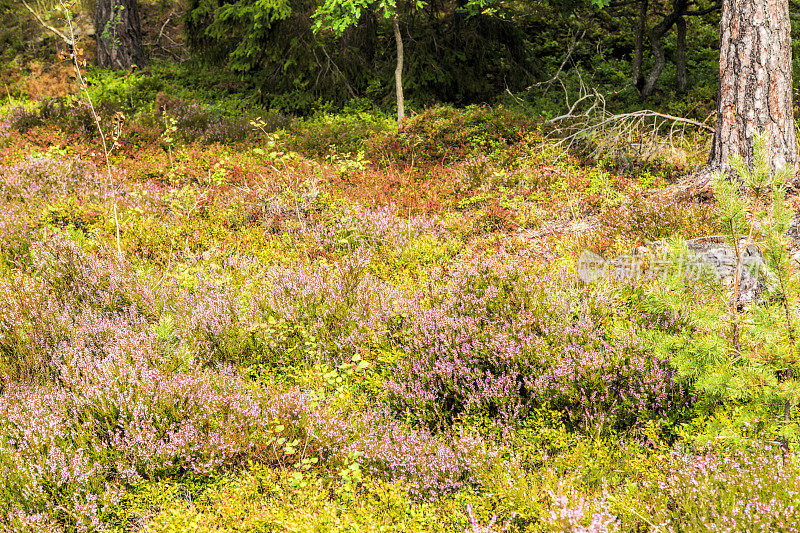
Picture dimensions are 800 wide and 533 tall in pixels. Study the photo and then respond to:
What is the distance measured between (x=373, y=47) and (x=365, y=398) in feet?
31.5

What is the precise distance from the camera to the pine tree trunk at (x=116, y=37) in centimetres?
1373

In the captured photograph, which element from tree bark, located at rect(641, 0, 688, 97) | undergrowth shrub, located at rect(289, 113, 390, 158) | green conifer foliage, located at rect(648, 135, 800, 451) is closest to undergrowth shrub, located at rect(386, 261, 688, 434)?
green conifer foliage, located at rect(648, 135, 800, 451)

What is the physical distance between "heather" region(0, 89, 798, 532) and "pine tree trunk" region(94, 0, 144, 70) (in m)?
8.92

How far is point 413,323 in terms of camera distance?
13.0 feet

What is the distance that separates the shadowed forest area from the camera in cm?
261

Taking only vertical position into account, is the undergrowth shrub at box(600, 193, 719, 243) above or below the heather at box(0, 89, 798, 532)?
above

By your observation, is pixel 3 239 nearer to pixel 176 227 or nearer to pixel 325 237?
pixel 176 227

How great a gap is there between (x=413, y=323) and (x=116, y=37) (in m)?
14.0

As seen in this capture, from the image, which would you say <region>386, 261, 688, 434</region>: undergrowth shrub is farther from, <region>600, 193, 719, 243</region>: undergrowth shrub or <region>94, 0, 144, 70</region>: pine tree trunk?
<region>94, 0, 144, 70</region>: pine tree trunk

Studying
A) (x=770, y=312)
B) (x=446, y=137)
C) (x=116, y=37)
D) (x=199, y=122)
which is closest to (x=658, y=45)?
(x=446, y=137)

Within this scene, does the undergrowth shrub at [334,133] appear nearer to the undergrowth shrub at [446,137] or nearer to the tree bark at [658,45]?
the undergrowth shrub at [446,137]

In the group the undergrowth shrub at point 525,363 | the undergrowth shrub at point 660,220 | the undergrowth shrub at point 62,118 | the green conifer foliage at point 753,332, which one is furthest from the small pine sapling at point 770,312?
the undergrowth shrub at point 62,118

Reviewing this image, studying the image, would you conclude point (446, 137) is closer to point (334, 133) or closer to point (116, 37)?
point (334, 133)

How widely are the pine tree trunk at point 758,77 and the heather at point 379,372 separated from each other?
3.75 feet
